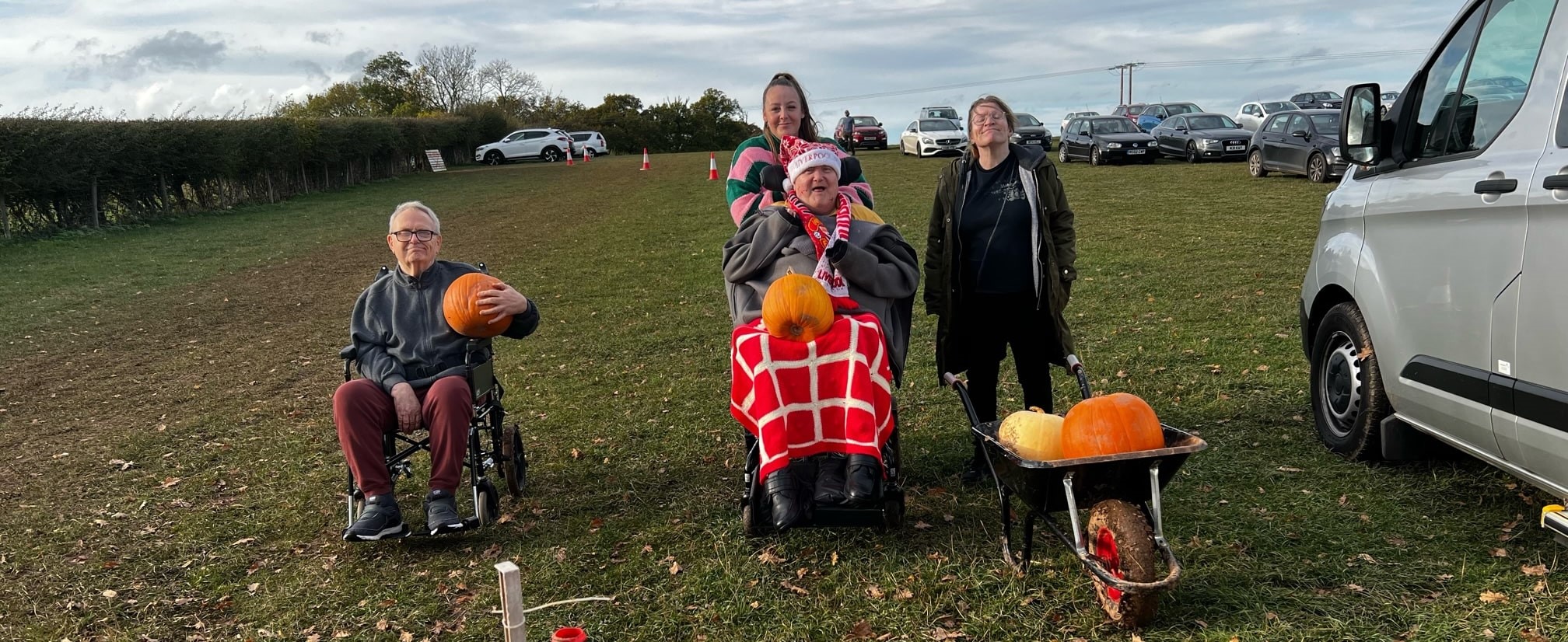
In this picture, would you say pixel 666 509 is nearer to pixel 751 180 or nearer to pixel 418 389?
pixel 418 389

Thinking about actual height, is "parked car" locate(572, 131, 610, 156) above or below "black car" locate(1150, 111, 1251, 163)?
above

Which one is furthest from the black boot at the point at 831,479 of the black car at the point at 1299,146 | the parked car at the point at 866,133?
the parked car at the point at 866,133

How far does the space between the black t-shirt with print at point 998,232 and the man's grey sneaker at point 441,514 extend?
258 cm

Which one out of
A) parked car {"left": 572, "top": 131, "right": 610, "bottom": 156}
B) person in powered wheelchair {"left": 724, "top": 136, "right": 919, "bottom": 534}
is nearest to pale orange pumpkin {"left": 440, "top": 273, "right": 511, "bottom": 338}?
person in powered wheelchair {"left": 724, "top": 136, "right": 919, "bottom": 534}

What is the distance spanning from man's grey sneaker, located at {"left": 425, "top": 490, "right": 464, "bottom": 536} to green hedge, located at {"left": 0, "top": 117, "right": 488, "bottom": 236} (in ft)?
57.5

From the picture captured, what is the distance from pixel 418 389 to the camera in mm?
4980

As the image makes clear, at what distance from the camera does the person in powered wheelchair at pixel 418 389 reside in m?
4.77

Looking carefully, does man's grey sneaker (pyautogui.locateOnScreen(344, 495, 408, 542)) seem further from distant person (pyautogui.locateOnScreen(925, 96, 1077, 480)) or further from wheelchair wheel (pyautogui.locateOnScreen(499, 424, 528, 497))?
distant person (pyautogui.locateOnScreen(925, 96, 1077, 480))

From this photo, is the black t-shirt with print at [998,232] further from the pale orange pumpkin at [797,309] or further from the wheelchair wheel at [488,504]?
the wheelchair wheel at [488,504]

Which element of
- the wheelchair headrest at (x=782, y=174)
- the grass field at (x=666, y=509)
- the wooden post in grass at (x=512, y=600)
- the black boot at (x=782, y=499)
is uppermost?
the wheelchair headrest at (x=782, y=174)

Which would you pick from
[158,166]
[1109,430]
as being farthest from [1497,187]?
[158,166]

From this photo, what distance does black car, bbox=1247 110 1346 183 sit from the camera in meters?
20.4

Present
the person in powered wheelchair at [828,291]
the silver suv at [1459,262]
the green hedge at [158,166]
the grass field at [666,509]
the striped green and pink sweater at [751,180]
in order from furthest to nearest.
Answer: the green hedge at [158,166], the striped green and pink sweater at [751,180], the person in powered wheelchair at [828,291], the grass field at [666,509], the silver suv at [1459,262]

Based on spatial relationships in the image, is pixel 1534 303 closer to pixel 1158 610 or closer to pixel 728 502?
pixel 1158 610
